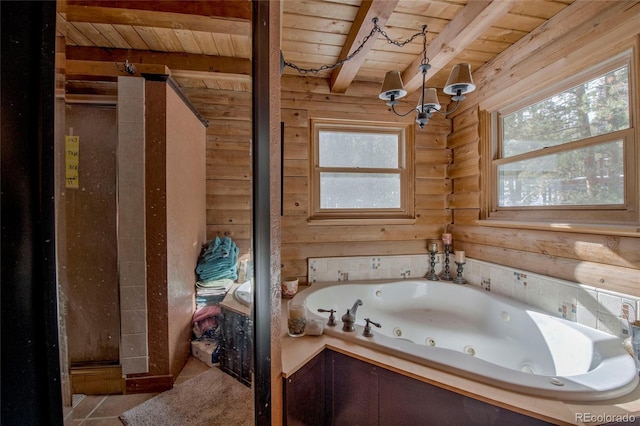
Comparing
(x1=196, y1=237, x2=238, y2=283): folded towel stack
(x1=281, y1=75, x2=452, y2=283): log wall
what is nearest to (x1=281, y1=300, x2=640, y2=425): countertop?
(x1=196, y1=237, x2=238, y2=283): folded towel stack

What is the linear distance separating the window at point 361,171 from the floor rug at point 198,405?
60.9 inches

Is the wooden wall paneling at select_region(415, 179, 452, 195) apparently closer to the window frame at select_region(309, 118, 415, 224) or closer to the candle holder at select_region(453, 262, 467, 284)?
the window frame at select_region(309, 118, 415, 224)

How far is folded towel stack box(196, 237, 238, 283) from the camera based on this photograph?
1060 millimetres

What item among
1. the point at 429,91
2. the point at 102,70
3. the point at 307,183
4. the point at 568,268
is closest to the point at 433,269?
the point at 568,268

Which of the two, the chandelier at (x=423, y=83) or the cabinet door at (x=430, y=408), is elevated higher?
the chandelier at (x=423, y=83)

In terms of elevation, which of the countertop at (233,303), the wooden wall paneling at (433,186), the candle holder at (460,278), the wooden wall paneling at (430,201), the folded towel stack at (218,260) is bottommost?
the candle holder at (460,278)

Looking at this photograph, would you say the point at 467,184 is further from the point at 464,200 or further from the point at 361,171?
the point at 361,171

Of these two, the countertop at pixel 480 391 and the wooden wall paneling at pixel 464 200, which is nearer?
the countertop at pixel 480 391

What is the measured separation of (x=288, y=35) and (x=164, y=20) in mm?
1017

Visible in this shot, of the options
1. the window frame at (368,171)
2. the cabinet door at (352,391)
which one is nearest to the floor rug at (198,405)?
the cabinet door at (352,391)

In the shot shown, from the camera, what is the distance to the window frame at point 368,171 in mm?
2328

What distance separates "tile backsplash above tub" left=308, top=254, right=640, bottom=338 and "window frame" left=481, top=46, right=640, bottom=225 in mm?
414

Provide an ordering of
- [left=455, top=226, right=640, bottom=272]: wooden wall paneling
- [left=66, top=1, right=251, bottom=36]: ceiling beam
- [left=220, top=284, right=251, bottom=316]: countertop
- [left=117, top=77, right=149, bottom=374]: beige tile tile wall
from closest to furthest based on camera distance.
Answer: [left=66, top=1, right=251, bottom=36]: ceiling beam < [left=220, top=284, right=251, bottom=316]: countertop < [left=117, top=77, right=149, bottom=374]: beige tile tile wall < [left=455, top=226, right=640, bottom=272]: wooden wall paneling

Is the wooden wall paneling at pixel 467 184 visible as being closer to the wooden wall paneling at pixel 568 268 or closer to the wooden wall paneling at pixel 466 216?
the wooden wall paneling at pixel 466 216
